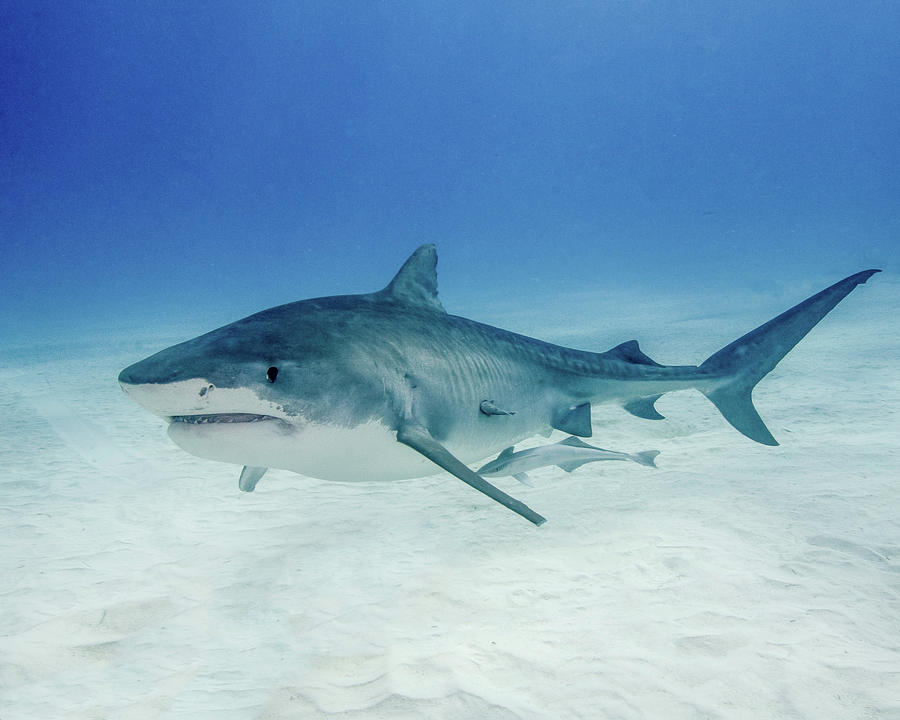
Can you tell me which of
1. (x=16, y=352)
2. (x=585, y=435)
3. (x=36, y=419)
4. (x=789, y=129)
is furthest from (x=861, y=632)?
(x=789, y=129)

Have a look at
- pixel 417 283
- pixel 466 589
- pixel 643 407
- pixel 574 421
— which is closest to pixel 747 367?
pixel 643 407

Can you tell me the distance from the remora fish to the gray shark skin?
14cm

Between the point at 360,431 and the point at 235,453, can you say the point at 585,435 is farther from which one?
the point at 235,453

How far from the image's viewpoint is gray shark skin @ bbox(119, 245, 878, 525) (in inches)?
90.8

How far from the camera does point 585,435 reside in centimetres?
442

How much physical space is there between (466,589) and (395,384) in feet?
4.05

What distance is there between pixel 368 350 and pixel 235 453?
92 cm

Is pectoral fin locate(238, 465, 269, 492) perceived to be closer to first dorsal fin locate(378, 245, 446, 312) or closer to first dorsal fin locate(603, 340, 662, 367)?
first dorsal fin locate(378, 245, 446, 312)

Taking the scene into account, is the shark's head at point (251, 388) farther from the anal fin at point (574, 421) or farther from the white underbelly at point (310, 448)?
the anal fin at point (574, 421)

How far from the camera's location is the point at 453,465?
8.99ft

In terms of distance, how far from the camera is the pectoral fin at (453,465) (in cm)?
259

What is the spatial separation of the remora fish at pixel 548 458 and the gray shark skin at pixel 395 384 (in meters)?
0.14

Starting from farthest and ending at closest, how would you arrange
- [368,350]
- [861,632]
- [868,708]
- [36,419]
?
1. [36,419]
2. [368,350]
3. [861,632]
4. [868,708]

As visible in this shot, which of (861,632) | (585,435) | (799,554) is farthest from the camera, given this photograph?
(585,435)
